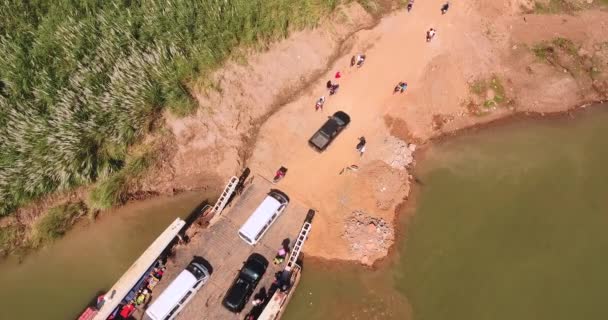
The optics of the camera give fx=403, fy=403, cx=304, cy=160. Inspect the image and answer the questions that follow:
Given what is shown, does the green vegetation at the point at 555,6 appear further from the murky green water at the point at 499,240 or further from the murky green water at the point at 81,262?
the murky green water at the point at 81,262

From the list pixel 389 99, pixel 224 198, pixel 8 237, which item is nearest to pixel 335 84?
pixel 389 99

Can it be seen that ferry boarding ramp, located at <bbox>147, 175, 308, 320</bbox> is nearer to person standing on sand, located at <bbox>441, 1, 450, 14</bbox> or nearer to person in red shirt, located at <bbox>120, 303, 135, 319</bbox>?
person in red shirt, located at <bbox>120, 303, 135, 319</bbox>

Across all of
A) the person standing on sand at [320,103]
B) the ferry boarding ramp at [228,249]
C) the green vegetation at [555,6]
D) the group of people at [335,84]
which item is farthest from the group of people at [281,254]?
the green vegetation at [555,6]

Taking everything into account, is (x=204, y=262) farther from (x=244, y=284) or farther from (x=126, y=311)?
(x=126, y=311)

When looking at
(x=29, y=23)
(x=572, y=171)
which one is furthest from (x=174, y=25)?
(x=572, y=171)

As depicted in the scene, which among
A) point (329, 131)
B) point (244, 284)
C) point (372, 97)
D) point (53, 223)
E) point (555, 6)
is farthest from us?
point (555, 6)

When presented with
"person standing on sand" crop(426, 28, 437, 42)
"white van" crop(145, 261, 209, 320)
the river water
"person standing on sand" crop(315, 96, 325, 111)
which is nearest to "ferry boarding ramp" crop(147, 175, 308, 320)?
"white van" crop(145, 261, 209, 320)
